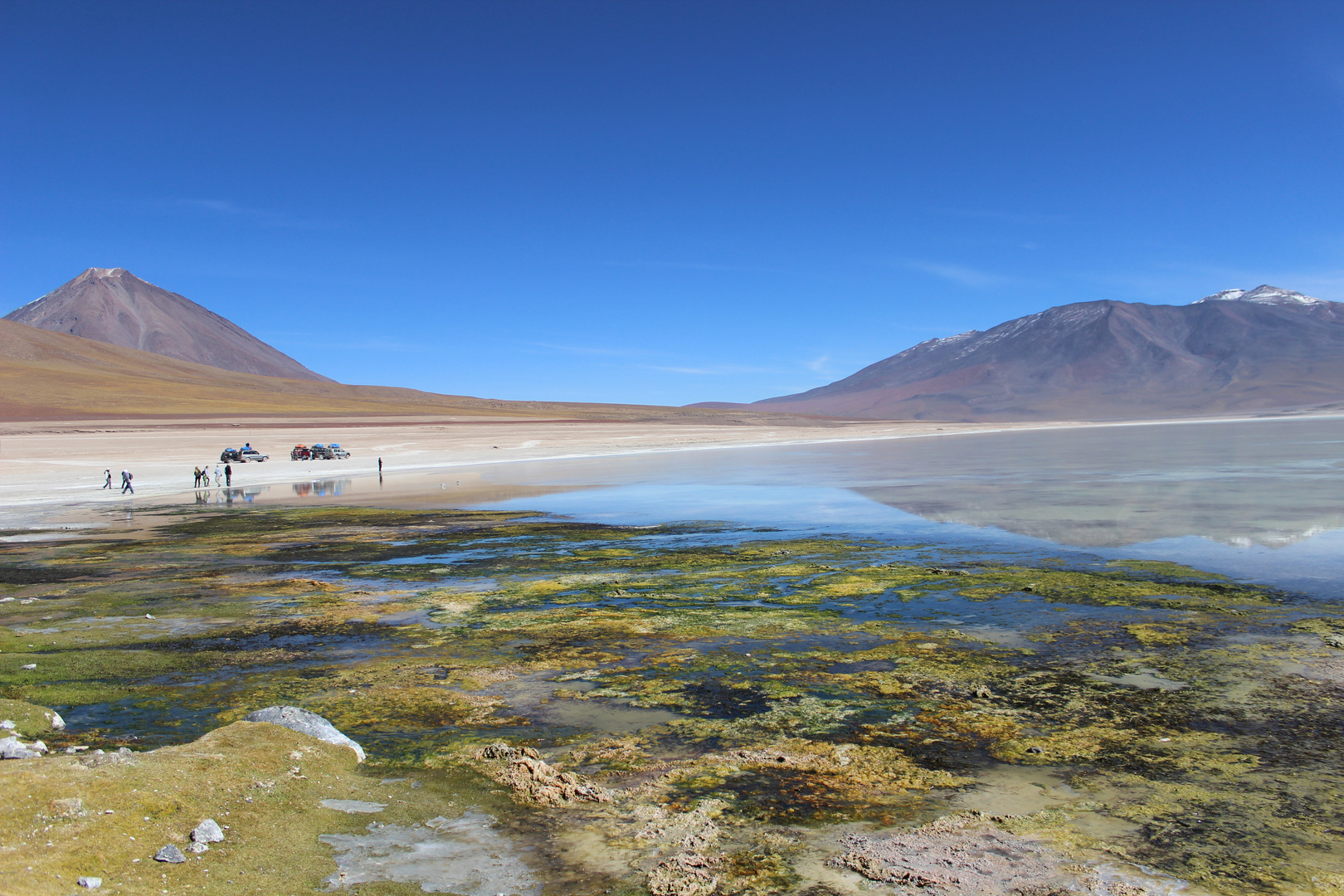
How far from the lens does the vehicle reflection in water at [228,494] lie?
3362cm

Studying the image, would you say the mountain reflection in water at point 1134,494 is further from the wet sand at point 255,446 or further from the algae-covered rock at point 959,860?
the wet sand at point 255,446

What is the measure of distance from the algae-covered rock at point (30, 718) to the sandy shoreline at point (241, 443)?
2183 cm

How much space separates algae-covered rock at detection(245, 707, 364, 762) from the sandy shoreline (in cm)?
2391

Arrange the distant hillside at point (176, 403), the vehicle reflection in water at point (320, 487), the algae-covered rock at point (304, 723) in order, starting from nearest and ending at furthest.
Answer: the algae-covered rock at point (304, 723), the vehicle reflection in water at point (320, 487), the distant hillside at point (176, 403)

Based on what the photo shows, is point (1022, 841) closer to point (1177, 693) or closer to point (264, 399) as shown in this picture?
point (1177, 693)

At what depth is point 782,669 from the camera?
9.78 m

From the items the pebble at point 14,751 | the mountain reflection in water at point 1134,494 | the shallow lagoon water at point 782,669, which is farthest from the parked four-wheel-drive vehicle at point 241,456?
the pebble at point 14,751

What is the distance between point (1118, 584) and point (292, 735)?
12.6 metres

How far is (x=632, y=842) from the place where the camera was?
5664mm

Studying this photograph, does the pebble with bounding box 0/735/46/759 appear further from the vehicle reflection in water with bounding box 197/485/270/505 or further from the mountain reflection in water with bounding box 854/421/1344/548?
the vehicle reflection in water with bounding box 197/485/270/505

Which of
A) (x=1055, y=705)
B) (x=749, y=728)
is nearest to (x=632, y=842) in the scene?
(x=749, y=728)

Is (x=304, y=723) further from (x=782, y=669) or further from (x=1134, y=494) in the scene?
(x=1134, y=494)

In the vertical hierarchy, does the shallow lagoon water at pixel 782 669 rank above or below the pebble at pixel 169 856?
below

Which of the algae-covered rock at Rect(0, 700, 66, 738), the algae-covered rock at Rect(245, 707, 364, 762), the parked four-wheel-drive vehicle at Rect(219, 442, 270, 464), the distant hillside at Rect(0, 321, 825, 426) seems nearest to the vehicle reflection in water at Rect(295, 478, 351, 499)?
the parked four-wheel-drive vehicle at Rect(219, 442, 270, 464)
